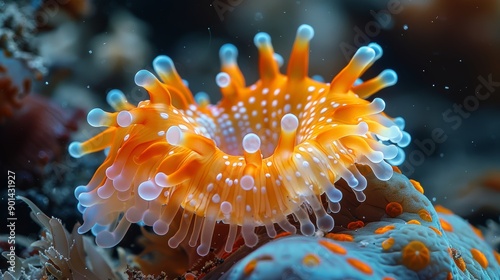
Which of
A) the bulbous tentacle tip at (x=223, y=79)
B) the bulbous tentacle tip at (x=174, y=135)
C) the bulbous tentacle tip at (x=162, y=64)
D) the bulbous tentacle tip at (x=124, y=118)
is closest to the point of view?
the bulbous tentacle tip at (x=174, y=135)

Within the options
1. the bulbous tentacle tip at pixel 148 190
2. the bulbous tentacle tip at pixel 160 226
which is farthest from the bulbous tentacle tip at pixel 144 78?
the bulbous tentacle tip at pixel 160 226

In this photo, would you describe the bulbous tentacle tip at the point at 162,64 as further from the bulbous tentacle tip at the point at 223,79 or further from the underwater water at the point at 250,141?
the bulbous tentacle tip at the point at 223,79

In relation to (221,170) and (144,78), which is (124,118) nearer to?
(144,78)

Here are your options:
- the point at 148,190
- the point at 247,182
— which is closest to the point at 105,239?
the point at 148,190

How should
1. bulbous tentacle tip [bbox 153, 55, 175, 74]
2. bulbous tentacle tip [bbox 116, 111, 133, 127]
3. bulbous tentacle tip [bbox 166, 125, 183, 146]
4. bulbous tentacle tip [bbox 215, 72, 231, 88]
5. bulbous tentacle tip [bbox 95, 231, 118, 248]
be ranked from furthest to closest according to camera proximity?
bulbous tentacle tip [bbox 215, 72, 231, 88] → bulbous tentacle tip [bbox 153, 55, 175, 74] → bulbous tentacle tip [bbox 95, 231, 118, 248] → bulbous tentacle tip [bbox 116, 111, 133, 127] → bulbous tentacle tip [bbox 166, 125, 183, 146]

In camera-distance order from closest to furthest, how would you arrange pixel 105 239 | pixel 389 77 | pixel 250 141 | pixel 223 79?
pixel 250 141
pixel 105 239
pixel 389 77
pixel 223 79

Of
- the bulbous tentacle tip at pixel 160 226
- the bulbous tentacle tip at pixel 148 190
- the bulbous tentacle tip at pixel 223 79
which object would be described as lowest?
the bulbous tentacle tip at pixel 160 226

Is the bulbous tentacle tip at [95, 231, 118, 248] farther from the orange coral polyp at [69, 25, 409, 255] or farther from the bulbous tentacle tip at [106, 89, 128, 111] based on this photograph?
the bulbous tentacle tip at [106, 89, 128, 111]

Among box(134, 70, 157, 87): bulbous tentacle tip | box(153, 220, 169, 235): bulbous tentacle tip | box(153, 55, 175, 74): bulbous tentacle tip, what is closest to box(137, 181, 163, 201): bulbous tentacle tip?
box(153, 220, 169, 235): bulbous tentacle tip

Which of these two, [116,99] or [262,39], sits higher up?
[262,39]
